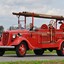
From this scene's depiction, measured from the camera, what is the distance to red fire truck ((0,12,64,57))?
22.1 metres

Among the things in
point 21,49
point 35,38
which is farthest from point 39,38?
point 21,49

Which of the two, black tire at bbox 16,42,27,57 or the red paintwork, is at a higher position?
the red paintwork

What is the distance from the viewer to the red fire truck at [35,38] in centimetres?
2206

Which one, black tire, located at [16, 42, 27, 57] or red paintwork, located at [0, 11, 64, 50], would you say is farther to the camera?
red paintwork, located at [0, 11, 64, 50]

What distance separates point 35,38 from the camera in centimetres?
2331

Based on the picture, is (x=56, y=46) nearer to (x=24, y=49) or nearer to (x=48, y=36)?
(x=48, y=36)

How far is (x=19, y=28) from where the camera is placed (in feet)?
76.1

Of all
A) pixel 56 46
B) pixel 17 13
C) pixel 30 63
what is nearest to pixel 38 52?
pixel 56 46

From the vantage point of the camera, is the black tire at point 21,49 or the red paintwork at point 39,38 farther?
the red paintwork at point 39,38

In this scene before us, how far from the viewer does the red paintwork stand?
22.2 m

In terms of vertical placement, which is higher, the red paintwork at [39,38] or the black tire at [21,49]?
the red paintwork at [39,38]

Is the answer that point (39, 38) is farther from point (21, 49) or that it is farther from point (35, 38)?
point (21, 49)

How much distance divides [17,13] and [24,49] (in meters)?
2.52

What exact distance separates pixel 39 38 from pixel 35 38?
0.35 m
